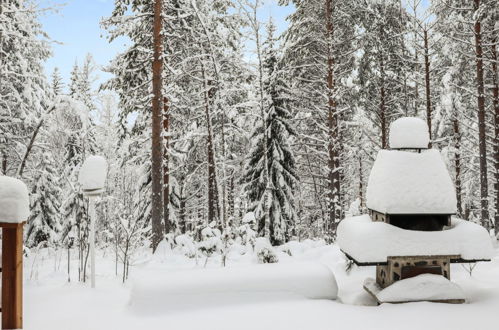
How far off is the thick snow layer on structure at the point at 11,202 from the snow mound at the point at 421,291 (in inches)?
180

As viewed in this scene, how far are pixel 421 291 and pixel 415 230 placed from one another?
868mm

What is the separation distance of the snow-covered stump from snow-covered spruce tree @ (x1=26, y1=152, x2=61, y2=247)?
65.9ft

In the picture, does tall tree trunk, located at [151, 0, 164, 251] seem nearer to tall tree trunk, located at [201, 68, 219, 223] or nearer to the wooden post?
tall tree trunk, located at [201, 68, 219, 223]

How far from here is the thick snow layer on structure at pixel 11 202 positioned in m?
3.91

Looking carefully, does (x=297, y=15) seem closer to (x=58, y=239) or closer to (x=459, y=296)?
(x=459, y=296)

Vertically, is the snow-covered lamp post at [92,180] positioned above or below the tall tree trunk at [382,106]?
below

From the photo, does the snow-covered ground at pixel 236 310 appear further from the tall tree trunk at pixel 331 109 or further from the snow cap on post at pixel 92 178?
the tall tree trunk at pixel 331 109

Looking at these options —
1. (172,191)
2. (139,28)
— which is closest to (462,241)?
(139,28)

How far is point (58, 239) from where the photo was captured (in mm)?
23578

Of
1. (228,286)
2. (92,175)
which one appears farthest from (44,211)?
(228,286)

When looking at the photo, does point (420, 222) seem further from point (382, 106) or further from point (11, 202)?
point (382, 106)

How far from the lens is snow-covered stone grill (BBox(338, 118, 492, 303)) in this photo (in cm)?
537

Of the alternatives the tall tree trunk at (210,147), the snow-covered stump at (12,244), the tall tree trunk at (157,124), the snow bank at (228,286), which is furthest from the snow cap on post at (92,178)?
the tall tree trunk at (157,124)

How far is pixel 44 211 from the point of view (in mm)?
23406
